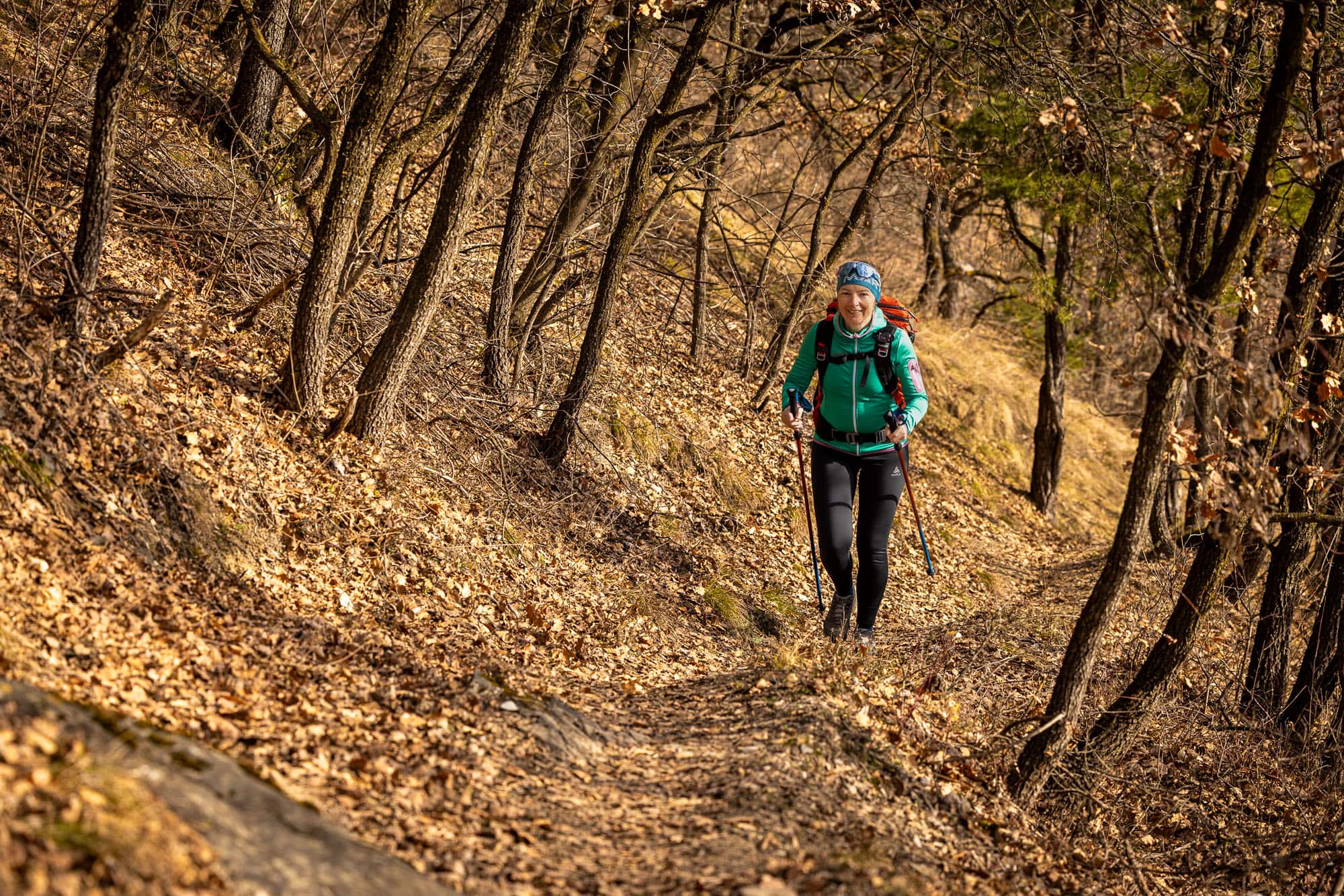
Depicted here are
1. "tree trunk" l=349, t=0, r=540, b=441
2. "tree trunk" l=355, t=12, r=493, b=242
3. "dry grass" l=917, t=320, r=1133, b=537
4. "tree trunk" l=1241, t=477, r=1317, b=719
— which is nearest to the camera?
"tree trunk" l=349, t=0, r=540, b=441

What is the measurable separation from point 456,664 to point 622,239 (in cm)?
429

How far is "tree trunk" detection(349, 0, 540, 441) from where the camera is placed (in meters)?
6.59

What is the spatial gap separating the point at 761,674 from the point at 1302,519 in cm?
295

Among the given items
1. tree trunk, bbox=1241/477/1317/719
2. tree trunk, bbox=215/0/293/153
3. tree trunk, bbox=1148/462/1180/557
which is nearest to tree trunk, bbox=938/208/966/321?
tree trunk, bbox=1148/462/1180/557

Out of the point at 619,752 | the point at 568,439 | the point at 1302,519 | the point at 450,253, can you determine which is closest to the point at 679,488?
the point at 568,439

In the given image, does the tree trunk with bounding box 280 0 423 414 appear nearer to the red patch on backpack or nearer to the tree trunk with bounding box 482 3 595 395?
the tree trunk with bounding box 482 3 595 395

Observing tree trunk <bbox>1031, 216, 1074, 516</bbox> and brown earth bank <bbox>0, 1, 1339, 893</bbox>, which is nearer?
brown earth bank <bbox>0, 1, 1339, 893</bbox>

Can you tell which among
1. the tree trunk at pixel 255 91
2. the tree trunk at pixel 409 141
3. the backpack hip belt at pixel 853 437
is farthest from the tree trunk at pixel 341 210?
the backpack hip belt at pixel 853 437

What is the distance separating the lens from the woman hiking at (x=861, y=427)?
20.7 ft

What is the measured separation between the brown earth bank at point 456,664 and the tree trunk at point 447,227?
377 mm

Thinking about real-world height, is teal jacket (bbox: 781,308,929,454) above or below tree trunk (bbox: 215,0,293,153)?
below

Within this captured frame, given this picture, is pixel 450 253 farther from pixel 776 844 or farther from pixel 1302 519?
pixel 1302 519

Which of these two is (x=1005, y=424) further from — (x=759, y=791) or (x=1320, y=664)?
(x=759, y=791)

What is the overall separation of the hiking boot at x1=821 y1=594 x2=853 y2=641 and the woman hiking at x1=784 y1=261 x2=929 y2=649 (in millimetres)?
86
